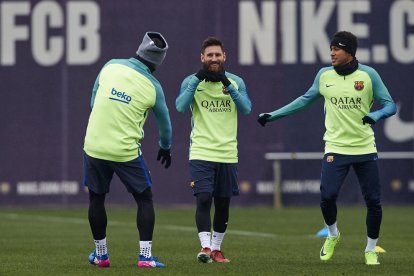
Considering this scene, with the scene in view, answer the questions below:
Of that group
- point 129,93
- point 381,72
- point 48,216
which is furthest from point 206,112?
point 381,72

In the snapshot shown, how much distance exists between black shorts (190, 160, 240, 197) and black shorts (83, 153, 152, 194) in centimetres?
109

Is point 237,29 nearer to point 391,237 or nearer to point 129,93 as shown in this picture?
point 391,237

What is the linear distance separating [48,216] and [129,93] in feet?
38.9

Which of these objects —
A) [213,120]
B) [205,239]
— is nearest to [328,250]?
[205,239]

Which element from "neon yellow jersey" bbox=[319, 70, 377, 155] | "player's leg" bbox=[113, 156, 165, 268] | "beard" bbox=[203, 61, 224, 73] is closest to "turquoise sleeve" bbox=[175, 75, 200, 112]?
"beard" bbox=[203, 61, 224, 73]

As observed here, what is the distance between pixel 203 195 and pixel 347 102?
5.80ft

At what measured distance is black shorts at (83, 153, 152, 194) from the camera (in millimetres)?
11242

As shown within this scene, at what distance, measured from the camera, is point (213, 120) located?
40.9 feet

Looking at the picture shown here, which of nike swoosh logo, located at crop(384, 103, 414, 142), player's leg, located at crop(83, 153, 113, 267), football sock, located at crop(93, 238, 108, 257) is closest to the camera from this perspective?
player's leg, located at crop(83, 153, 113, 267)

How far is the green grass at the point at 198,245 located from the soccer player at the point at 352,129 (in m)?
0.65

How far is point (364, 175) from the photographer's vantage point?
12.0 metres

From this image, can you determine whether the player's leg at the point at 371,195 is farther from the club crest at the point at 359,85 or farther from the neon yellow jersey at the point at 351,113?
the club crest at the point at 359,85

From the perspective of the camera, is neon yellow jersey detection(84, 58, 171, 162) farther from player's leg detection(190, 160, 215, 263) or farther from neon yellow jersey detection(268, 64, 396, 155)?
neon yellow jersey detection(268, 64, 396, 155)

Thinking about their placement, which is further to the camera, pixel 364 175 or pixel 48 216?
pixel 48 216
